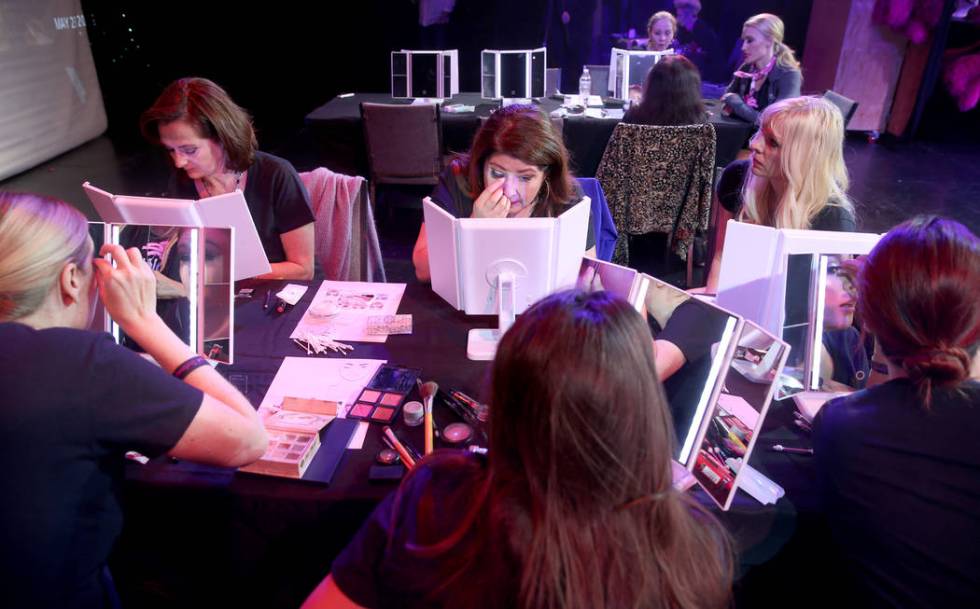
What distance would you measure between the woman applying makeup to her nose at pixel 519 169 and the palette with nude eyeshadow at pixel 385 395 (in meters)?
0.56

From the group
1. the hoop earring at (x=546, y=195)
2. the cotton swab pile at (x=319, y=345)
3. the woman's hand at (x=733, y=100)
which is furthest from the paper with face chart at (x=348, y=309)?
the woman's hand at (x=733, y=100)

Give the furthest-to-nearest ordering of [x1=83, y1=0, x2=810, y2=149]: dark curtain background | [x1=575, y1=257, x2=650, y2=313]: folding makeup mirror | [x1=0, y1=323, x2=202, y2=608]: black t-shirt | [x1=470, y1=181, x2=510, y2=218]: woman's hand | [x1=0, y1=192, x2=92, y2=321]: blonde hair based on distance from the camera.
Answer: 1. [x1=83, y1=0, x2=810, y2=149]: dark curtain background
2. [x1=470, y1=181, x2=510, y2=218]: woman's hand
3. [x1=575, y1=257, x2=650, y2=313]: folding makeup mirror
4. [x1=0, y1=192, x2=92, y2=321]: blonde hair
5. [x1=0, y1=323, x2=202, y2=608]: black t-shirt

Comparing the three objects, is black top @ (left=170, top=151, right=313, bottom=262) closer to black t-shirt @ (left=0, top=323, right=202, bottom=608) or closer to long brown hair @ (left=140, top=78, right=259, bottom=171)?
long brown hair @ (left=140, top=78, right=259, bottom=171)

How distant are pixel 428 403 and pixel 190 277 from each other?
0.69 metres

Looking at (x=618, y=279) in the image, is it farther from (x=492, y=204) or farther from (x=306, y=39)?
(x=306, y=39)

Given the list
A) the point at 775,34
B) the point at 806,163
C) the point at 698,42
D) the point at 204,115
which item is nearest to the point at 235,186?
the point at 204,115

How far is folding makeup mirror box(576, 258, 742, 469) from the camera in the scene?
1.23 metres

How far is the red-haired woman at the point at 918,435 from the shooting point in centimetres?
100

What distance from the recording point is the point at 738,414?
4.09 ft

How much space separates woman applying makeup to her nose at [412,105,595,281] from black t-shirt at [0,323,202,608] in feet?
3.63

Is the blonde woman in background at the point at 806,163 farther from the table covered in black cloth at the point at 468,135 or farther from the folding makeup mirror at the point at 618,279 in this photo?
the table covered in black cloth at the point at 468,135

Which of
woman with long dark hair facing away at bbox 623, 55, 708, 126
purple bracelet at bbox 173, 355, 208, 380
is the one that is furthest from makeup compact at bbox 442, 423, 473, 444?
woman with long dark hair facing away at bbox 623, 55, 708, 126

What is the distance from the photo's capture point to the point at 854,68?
6.59m

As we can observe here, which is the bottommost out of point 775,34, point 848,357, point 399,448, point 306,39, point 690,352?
point 399,448
